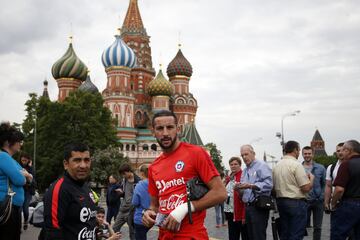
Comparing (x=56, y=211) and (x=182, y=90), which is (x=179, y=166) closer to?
(x=56, y=211)

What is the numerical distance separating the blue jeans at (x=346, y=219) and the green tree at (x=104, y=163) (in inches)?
1204

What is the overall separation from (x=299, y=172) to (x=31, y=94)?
122 ft

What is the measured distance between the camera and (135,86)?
206 feet

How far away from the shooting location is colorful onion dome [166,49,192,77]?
214 feet

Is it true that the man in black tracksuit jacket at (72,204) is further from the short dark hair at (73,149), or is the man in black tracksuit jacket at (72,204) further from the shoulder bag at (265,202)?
the shoulder bag at (265,202)

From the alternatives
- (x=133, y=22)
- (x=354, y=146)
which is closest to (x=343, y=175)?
(x=354, y=146)

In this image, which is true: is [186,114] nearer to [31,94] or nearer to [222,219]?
[31,94]

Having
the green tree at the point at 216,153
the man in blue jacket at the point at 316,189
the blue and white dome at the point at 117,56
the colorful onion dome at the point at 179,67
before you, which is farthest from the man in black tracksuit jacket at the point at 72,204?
the green tree at the point at 216,153

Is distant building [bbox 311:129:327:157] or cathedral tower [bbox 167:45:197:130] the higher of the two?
cathedral tower [bbox 167:45:197:130]

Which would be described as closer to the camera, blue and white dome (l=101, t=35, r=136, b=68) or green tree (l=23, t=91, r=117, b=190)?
green tree (l=23, t=91, r=117, b=190)

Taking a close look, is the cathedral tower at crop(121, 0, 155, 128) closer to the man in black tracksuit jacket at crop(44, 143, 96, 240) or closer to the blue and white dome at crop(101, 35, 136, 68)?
the blue and white dome at crop(101, 35, 136, 68)

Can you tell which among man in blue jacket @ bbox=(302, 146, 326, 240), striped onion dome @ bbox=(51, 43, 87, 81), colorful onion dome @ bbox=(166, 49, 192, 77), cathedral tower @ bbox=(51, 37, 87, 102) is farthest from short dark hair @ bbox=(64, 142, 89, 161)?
colorful onion dome @ bbox=(166, 49, 192, 77)

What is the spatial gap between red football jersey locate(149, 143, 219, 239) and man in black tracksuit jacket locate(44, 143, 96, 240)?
22.8 inches

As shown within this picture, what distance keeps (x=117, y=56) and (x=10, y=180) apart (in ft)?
170
